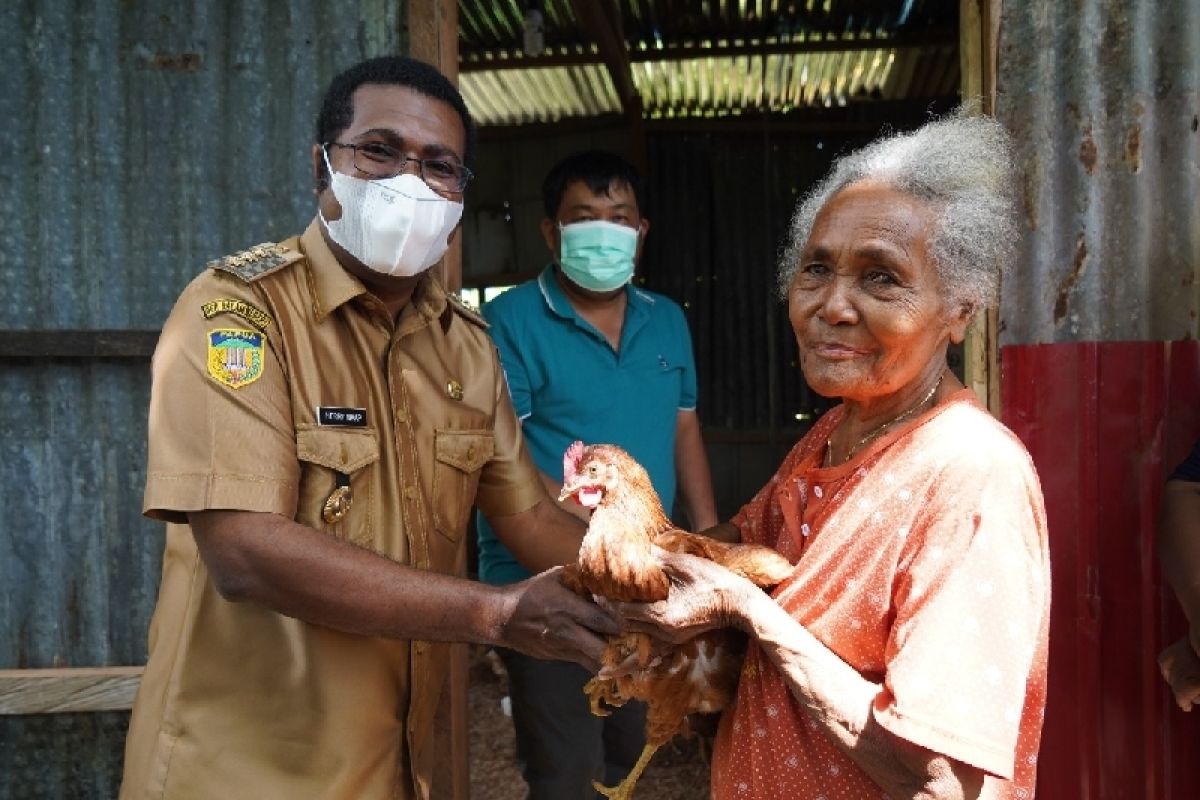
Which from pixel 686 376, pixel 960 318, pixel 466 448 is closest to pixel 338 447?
pixel 466 448

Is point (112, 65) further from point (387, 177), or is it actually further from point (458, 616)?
point (458, 616)

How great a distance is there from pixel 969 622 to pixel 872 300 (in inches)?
25.3

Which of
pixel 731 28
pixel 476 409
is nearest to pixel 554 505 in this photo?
pixel 476 409

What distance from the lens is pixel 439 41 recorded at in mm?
3510

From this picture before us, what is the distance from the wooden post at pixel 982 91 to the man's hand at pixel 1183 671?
868 mm

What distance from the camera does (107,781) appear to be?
138 inches

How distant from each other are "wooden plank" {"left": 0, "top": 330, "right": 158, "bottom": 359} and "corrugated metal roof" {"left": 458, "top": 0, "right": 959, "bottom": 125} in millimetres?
4288

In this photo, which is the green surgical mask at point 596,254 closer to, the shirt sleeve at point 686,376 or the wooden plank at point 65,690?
the shirt sleeve at point 686,376

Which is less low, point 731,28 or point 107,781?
point 731,28

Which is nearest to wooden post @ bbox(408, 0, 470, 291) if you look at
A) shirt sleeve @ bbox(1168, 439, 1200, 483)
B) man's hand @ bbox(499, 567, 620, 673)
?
man's hand @ bbox(499, 567, 620, 673)

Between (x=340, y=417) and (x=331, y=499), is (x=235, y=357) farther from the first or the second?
(x=331, y=499)

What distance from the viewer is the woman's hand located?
1.83 meters

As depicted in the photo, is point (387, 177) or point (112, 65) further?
point (112, 65)

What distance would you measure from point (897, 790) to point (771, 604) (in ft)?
1.28
